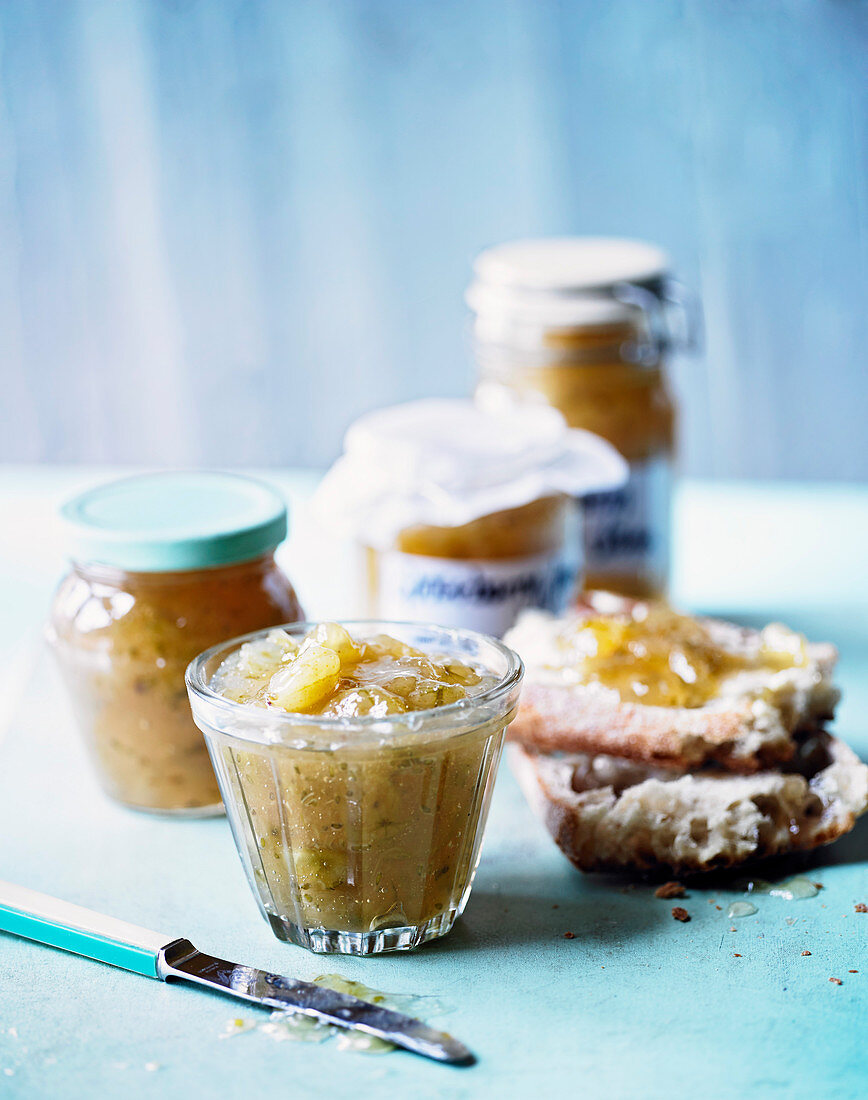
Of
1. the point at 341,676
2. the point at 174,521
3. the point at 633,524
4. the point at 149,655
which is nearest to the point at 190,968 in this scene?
the point at 341,676

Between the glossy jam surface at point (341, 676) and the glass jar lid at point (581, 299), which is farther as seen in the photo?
the glass jar lid at point (581, 299)

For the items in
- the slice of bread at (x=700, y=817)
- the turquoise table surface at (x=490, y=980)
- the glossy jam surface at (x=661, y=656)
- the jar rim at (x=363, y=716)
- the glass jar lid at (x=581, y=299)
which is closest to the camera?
the turquoise table surface at (x=490, y=980)

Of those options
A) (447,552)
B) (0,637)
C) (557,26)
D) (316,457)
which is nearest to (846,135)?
(557,26)

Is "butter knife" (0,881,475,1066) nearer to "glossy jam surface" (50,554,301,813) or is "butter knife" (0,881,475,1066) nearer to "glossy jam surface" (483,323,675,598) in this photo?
"glossy jam surface" (50,554,301,813)

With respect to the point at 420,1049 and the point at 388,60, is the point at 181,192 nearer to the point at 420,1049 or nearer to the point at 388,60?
the point at 388,60

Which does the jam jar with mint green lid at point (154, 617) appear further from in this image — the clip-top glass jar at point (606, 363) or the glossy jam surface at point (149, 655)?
the clip-top glass jar at point (606, 363)

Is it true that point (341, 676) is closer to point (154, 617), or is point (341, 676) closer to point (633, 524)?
point (154, 617)

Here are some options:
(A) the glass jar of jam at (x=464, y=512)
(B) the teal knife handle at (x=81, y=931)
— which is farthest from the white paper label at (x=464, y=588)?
(B) the teal knife handle at (x=81, y=931)
